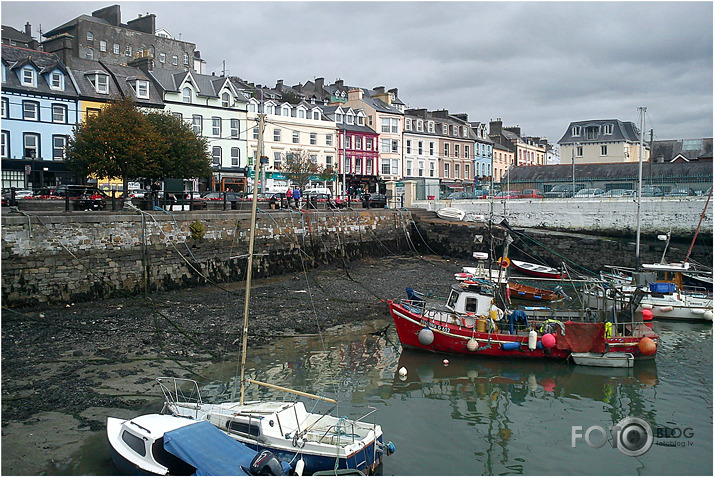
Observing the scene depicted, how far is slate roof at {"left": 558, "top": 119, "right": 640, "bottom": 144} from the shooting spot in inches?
2178

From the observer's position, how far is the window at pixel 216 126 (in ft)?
139

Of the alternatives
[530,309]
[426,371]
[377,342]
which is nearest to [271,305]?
[377,342]

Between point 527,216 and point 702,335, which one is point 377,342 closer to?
point 702,335

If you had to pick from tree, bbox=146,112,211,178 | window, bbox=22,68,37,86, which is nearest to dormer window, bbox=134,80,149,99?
window, bbox=22,68,37,86

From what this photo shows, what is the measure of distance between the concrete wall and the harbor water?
15328 millimetres

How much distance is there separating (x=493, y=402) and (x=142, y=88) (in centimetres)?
3288

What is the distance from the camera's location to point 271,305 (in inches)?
811

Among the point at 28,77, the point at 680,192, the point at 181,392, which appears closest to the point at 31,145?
the point at 28,77

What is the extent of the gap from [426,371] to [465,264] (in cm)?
1714

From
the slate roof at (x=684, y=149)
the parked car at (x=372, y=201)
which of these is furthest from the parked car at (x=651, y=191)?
the slate roof at (x=684, y=149)

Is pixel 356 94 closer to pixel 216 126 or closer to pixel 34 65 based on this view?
pixel 216 126

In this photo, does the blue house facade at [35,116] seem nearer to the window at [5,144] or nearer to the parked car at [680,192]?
the window at [5,144]

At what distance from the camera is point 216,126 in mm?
42438

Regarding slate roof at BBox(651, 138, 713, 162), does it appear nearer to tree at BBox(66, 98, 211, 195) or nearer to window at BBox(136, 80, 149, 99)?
window at BBox(136, 80, 149, 99)
